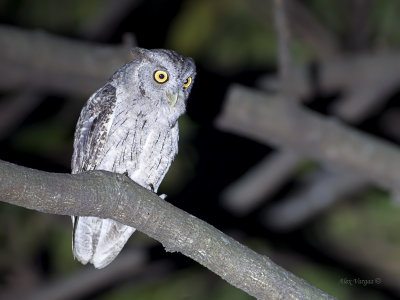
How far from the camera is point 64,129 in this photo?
5.53m

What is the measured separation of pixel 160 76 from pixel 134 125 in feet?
1.04

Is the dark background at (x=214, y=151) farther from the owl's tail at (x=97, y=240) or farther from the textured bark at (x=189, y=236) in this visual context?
the textured bark at (x=189, y=236)

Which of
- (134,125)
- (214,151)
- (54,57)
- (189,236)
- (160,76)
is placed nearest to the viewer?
(189,236)

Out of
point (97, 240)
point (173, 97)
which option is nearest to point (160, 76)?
point (173, 97)

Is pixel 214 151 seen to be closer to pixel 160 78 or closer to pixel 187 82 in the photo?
pixel 187 82

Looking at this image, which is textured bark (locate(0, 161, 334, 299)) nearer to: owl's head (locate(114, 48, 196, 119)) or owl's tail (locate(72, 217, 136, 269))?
owl's head (locate(114, 48, 196, 119))

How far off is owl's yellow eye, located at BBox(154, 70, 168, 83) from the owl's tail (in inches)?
34.0

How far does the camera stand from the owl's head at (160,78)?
2.87 m

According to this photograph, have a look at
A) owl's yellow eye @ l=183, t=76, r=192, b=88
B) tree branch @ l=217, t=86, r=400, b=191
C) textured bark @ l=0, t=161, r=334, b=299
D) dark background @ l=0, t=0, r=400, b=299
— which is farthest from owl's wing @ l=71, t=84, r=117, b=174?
dark background @ l=0, t=0, r=400, b=299

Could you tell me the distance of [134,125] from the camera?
9.13ft

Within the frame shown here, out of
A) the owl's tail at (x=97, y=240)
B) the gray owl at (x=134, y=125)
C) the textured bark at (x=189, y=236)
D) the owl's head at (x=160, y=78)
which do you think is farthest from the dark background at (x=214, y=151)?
the textured bark at (x=189, y=236)

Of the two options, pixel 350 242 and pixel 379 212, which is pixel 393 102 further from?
pixel 350 242

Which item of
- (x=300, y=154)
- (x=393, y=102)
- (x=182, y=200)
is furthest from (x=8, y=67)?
(x=393, y=102)

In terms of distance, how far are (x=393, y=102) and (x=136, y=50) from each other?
361 centimetres
